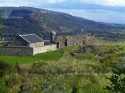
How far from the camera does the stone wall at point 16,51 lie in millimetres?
60406

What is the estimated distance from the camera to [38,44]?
230ft

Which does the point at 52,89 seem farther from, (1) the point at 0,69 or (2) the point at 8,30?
(2) the point at 8,30

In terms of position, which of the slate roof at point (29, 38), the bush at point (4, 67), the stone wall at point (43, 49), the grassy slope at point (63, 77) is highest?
the bush at point (4, 67)

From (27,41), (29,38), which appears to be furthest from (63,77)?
(29,38)

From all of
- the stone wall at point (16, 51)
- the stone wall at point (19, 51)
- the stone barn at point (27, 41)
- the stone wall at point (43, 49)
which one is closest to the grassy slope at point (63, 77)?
the stone wall at point (19, 51)

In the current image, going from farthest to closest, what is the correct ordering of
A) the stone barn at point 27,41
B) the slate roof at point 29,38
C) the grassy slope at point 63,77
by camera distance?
the slate roof at point 29,38 → the stone barn at point 27,41 → the grassy slope at point 63,77

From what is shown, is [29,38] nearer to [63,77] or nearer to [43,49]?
[43,49]

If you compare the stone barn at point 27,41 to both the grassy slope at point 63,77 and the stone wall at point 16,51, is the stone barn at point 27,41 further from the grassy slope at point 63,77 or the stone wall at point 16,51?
the grassy slope at point 63,77

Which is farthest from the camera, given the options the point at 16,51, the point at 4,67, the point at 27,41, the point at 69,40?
the point at 69,40

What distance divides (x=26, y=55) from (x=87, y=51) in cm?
960

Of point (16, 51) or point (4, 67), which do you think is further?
point (16, 51)

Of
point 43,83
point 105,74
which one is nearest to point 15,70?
point 43,83

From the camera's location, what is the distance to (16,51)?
61.4m

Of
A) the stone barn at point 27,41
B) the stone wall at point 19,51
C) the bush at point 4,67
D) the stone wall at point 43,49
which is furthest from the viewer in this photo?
the stone barn at point 27,41
